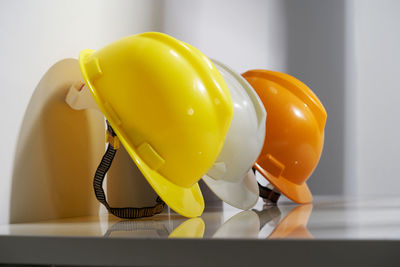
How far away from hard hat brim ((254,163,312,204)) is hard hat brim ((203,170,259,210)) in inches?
8.1

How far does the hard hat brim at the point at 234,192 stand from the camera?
1520mm

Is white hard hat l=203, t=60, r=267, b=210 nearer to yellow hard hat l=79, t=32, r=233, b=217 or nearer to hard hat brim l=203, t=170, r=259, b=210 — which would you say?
hard hat brim l=203, t=170, r=259, b=210

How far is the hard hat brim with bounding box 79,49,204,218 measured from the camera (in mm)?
1125

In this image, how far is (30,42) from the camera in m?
1.18

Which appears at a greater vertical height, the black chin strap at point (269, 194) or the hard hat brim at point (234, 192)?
the hard hat brim at point (234, 192)

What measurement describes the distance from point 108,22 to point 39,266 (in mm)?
932

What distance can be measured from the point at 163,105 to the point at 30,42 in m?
0.34

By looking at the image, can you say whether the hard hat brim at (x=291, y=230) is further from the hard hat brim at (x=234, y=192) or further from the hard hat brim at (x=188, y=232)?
the hard hat brim at (x=234, y=192)

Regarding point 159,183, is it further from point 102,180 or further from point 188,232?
point 188,232

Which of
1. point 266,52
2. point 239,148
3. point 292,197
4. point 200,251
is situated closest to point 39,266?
point 200,251

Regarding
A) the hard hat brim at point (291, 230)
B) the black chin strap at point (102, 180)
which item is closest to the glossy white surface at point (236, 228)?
the hard hat brim at point (291, 230)

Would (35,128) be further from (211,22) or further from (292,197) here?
(211,22)

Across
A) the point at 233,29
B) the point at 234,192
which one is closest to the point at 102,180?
the point at 234,192

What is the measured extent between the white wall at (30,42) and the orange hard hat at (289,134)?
654 mm
